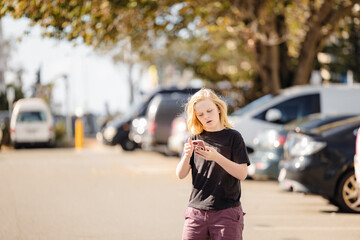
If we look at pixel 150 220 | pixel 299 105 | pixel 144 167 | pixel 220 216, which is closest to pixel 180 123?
pixel 144 167

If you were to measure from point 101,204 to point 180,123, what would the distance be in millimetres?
8675

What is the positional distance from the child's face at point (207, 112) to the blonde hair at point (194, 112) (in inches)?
1.1

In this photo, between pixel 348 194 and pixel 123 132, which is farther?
pixel 123 132

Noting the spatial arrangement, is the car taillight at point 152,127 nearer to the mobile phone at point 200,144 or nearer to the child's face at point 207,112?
the child's face at point 207,112

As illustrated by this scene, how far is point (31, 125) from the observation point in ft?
115

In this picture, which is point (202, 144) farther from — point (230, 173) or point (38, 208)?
point (38, 208)

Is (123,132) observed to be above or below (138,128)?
below

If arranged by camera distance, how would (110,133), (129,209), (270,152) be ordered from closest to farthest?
(129,209), (270,152), (110,133)

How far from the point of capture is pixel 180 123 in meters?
21.4

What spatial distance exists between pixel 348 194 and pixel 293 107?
19.2 feet

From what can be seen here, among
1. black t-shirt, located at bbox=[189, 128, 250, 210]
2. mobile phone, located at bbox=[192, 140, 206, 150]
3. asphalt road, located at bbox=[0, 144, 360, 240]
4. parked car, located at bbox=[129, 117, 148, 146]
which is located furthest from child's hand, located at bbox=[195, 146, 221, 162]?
parked car, located at bbox=[129, 117, 148, 146]

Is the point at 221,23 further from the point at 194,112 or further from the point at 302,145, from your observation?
the point at 194,112

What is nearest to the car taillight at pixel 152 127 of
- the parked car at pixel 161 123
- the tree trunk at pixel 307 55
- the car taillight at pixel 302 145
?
the parked car at pixel 161 123

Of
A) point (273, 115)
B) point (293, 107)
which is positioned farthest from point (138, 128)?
point (273, 115)
